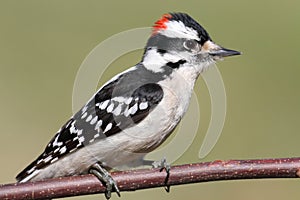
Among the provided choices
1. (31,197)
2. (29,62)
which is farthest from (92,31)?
(31,197)

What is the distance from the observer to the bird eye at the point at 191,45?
4.73 meters

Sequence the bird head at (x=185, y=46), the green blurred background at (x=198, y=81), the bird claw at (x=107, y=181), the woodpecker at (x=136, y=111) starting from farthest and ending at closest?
1. the green blurred background at (x=198, y=81)
2. the bird head at (x=185, y=46)
3. the woodpecker at (x=136, y=111)
4. the bird claw at (x=107, y=181)

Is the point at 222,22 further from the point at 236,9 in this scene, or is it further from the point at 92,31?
the point at 92,31

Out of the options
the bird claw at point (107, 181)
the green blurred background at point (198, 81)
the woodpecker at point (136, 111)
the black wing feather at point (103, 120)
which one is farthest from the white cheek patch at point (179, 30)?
the green blurred background at point (198, 81)

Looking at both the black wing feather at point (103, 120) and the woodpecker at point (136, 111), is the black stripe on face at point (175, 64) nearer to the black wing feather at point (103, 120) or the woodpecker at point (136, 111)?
the woodpecker at point (136, 111)

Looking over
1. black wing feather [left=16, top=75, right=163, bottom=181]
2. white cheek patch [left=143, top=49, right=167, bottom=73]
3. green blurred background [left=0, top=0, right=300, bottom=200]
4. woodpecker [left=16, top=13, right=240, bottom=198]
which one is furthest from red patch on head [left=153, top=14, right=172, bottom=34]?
green blurred background [left=0, top=0, right=300, bottom=200]

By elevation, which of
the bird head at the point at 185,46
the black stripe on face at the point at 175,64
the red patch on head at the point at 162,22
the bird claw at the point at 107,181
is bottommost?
the bird claw at the point at 107,181

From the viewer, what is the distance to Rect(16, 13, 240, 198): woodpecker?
14.6ft

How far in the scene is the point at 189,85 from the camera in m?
4.71

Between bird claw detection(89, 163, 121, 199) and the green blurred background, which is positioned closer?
bird claw detection(89, 163, 121, 199)

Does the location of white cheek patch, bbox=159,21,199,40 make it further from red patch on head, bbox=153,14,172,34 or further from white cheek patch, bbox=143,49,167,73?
white cheek patch, bbox=143,49,167,73

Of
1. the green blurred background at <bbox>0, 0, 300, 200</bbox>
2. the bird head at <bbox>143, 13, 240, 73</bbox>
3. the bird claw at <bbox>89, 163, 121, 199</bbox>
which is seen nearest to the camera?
the bird claw at <bbox>89, 163, 121, 199</bbox>

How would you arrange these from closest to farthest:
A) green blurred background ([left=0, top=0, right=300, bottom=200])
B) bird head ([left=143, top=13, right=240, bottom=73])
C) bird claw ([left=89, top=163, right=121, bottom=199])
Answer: bird claw ([left=89, top=163, right=121, bottom=199]), bird head ([left=143, top=13, right=240, bottom=73]), green blurred background ([left=0, top=0, right=300, bottom=200])

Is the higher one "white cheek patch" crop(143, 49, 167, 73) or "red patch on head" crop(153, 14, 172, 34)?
"red patch on head" crop(153, 14, 172, 34)
